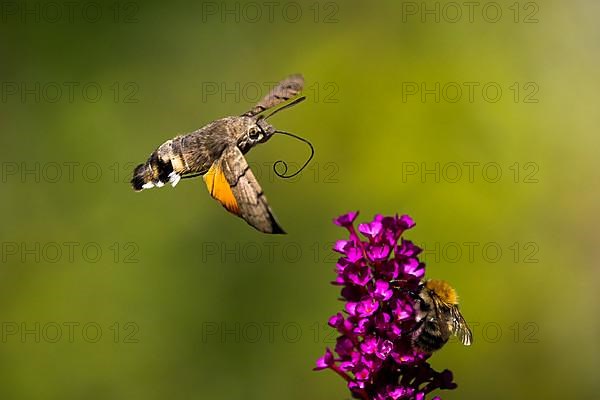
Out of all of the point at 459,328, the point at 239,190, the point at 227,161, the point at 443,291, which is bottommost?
the point at 459,328

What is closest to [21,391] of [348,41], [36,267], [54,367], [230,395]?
[54,367]

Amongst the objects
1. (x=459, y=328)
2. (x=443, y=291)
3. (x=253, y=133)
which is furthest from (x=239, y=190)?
(x=459, y=328)

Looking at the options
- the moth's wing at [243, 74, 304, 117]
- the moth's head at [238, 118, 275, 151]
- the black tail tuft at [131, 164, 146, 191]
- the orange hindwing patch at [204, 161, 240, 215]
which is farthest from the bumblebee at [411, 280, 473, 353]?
the black tail tuft at [131, 164, 146, 191]

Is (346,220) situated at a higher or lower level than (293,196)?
lower

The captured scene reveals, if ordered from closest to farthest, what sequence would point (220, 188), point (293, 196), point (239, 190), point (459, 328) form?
point (459, 328) → point (239, 190) → point (220, 188) → point (293, 196)

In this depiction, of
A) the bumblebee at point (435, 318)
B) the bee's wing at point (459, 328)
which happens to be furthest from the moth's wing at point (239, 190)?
the bee's wing at point (459, 328)

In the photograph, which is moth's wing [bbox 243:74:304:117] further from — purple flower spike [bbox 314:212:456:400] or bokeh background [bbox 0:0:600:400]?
bokeh background [bbox 0:0:600:400]

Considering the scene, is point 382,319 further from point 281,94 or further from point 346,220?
point 281,94

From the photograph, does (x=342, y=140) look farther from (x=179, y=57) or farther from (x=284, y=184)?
(x=179, y=57)
